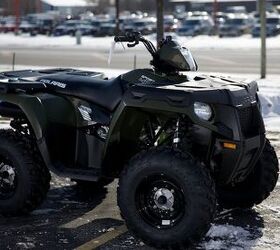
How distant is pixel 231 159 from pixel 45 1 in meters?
91.0

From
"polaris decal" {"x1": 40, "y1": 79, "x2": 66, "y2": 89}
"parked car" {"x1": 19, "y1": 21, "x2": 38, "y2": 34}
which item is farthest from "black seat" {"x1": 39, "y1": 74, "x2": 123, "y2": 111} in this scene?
"parked car" {"x1": 19, "y1": 21, "x2": 38, "y2": 34}

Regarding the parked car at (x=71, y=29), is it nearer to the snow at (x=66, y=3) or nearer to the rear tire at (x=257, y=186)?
the snow at (x=66, y=3)

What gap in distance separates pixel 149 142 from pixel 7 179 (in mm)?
1308

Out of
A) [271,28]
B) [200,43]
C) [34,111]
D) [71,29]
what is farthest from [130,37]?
[71,29]

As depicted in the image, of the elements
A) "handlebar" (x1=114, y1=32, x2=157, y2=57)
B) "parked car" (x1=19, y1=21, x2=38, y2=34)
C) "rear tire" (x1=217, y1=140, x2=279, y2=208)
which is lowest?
"rear tire" (x1=217, y1=140, x2=279, y2=208)

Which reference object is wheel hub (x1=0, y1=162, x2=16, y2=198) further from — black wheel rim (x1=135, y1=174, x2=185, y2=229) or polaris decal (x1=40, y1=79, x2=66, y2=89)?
black wheel rim (x1=135, y1=174, x2=185, y2=229)

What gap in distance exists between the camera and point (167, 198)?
4496 mm

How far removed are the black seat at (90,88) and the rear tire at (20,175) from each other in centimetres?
57

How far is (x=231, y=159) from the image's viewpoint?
4547 mm

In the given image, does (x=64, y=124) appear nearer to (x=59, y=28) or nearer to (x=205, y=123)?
(x=205, y=123)

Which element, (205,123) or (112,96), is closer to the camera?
(205,123)

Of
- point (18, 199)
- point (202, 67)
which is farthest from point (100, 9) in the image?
point (18, 199)

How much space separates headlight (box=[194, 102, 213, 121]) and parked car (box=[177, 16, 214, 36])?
42518 millimetres

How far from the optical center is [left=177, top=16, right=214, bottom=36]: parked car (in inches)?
1833
